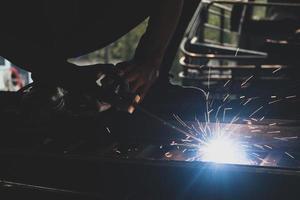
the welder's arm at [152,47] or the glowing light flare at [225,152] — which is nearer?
the welder's arm at [152,47]

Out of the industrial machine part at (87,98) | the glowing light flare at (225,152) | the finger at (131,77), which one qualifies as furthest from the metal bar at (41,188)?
the glowing light flare at (225,152)

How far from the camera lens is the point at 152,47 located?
5.95 ft

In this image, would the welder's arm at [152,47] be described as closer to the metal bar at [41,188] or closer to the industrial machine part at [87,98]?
the industrial machine part at [87,98]

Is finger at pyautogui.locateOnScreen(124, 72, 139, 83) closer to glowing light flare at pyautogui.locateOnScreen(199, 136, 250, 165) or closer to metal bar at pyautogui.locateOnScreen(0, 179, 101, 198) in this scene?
metal bar at pyautogui.locateOnScreen(0, 179, 101, 198)

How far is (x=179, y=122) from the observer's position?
7.68ft

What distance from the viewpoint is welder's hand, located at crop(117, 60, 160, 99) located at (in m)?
1.71

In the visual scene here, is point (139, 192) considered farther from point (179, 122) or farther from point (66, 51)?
point (66, 51)

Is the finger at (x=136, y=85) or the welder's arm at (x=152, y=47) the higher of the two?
the welder's arm at (x=152, y=47)

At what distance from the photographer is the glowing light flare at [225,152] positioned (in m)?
2.12

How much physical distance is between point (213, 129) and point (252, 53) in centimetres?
281

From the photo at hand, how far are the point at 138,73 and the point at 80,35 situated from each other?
727 millimetres

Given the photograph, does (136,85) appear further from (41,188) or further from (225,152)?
(225,152)

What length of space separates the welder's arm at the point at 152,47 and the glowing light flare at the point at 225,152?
0.57 m

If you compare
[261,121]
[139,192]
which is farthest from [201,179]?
[261,121]
